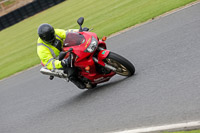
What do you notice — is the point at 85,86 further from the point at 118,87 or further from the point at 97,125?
the point at 97,125

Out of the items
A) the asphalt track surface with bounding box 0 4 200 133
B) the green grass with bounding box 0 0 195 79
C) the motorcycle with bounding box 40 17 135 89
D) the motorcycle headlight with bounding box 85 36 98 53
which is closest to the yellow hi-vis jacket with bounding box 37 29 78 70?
the motorcycle with bounding box 40 17 135 89

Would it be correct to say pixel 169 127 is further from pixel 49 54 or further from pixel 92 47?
pixel 49 54

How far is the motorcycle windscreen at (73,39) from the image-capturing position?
6.59m

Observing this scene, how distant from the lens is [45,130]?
644 centimetres

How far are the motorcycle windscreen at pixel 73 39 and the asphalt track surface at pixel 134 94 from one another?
1198mm

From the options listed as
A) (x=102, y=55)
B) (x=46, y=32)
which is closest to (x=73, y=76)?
(x=102, y=55)

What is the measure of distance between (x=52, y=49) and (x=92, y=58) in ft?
3.16

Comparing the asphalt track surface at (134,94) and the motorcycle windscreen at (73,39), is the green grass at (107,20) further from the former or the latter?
the motorcycle windscreen at (73,39)

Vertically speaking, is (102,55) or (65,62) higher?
(65,62)

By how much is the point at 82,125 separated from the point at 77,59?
4.63 ft

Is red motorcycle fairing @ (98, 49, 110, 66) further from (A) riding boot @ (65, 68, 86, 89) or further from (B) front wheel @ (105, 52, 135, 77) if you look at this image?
(A) riding boot @ (65, 68, 86, 89)

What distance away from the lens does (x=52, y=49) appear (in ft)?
23.1

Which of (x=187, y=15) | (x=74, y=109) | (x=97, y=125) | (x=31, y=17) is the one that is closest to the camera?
(x=97, y=125)

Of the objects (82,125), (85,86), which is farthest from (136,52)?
(82,125)
